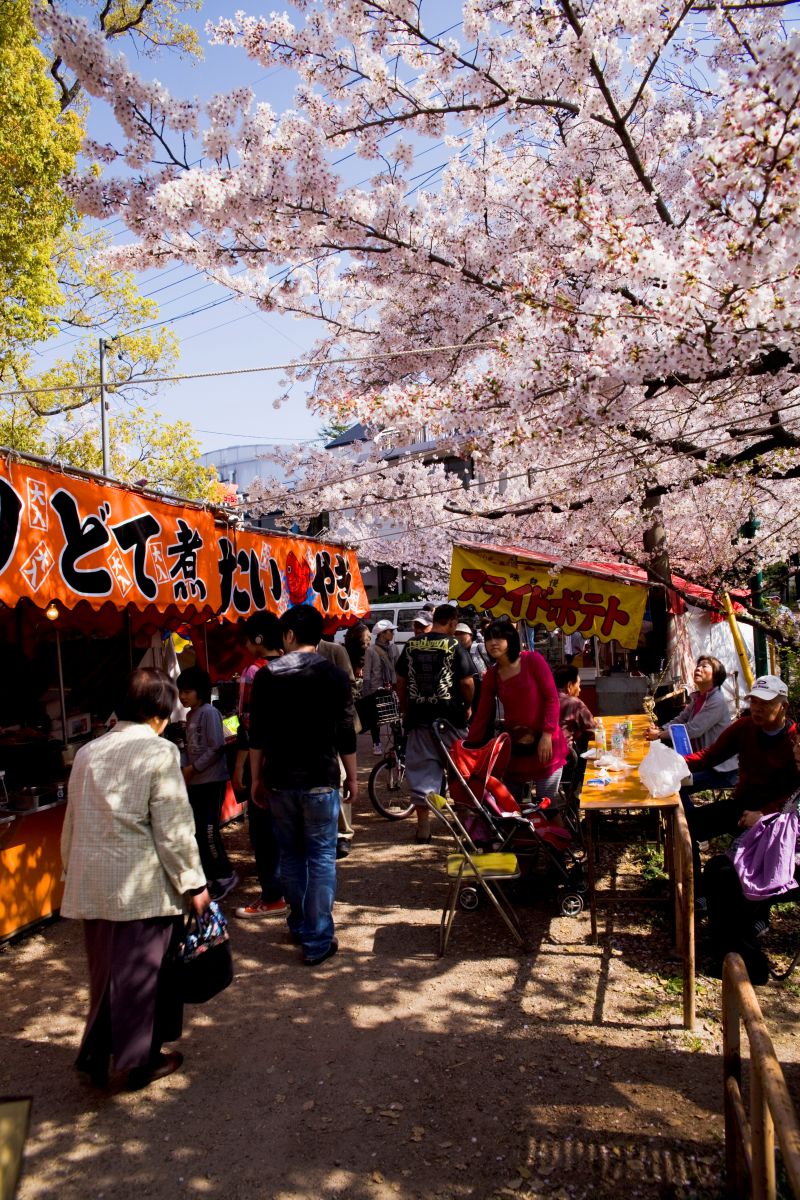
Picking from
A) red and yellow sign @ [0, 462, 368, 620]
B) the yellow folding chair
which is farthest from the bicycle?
the yellow folding chair

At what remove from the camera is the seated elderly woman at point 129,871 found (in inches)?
137

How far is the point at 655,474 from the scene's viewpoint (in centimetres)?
862

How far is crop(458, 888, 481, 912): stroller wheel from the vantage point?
222 inches

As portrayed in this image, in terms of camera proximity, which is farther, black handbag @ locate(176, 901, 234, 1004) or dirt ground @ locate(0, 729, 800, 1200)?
black handbag @ locate(176, 901, 234, 1004)

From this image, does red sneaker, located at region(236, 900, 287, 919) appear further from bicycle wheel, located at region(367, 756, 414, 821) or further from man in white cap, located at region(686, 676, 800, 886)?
man in white cap, located at region(686, 676, 800, 886)

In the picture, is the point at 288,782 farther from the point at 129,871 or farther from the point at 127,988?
the point at 127,988

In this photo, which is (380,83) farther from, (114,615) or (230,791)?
(230,791)

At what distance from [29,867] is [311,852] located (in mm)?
2242

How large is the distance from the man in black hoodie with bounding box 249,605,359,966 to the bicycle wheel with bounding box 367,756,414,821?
3.63 meters

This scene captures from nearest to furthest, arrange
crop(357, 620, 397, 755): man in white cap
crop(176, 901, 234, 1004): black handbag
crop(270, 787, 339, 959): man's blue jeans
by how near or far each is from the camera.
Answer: crop(176, 901, 234, 1004): black handbag < crop(270, 787, 339, 959): man's blue jeans < crop(357, 620, 397, 755): man in white cap

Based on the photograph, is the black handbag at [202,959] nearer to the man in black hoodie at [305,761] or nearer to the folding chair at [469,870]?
the man in black hoodie at [305,761]

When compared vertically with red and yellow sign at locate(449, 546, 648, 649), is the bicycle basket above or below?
below

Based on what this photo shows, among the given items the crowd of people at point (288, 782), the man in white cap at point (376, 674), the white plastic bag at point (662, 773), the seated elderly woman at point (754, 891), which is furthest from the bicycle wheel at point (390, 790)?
the seated elderly woman at point (754, 891)

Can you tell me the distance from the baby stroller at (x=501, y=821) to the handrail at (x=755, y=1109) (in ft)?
8.91
